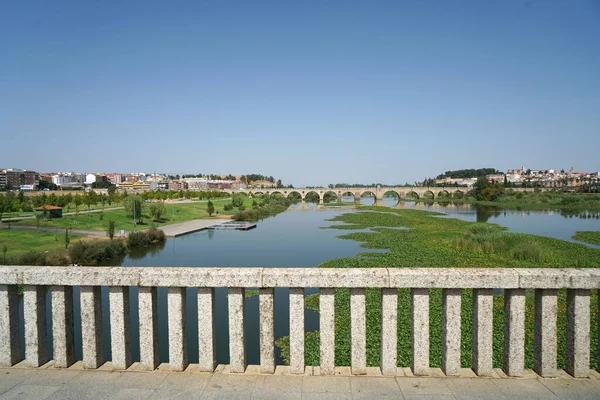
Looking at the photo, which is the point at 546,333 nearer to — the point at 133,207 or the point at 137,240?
the point at 137,240

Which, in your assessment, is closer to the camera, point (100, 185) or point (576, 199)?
point (576, 199)

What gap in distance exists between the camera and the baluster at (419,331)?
4.51 m

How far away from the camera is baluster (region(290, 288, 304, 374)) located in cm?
455

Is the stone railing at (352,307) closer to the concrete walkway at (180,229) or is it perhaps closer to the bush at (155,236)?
the bush at (155,236)

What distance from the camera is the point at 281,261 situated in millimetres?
33750

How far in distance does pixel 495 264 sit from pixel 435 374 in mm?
25889

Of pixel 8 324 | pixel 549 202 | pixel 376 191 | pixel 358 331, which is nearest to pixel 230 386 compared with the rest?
pixel 358 331

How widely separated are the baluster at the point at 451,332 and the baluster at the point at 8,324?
5.06 metres

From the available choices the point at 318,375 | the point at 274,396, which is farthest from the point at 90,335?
the point at 318,375

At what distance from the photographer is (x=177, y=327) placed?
462 cm

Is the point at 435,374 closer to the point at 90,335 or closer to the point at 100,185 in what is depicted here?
the point at 90,335

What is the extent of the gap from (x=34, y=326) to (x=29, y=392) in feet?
2.69

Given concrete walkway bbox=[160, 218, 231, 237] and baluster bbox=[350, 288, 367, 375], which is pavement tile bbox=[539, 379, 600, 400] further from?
concrete walkway bbox=[160, 218, 231, 237]

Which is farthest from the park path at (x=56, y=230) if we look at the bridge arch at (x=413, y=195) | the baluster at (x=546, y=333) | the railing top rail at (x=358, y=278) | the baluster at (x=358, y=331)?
the bridge arch at (x=413, y=195)
